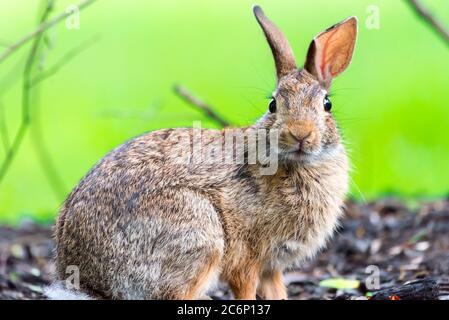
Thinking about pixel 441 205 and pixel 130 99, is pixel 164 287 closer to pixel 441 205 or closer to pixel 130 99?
pixel 441 205

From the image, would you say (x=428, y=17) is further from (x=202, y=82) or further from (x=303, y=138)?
(x=202, y=82)

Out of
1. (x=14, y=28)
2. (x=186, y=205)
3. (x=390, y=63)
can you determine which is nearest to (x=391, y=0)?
(x=390, y=63)

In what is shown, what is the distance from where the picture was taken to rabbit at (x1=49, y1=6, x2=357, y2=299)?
6.52 m

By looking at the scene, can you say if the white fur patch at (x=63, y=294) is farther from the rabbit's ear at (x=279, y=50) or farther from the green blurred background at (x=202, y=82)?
the green blurred background at (x=202, y=82)

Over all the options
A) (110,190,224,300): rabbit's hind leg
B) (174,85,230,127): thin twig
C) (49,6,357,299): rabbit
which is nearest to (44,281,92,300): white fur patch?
(49,6,357,299): rabbit

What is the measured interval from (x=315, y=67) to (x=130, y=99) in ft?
22.7

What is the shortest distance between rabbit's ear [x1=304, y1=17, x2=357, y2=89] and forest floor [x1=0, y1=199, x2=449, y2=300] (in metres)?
1.83

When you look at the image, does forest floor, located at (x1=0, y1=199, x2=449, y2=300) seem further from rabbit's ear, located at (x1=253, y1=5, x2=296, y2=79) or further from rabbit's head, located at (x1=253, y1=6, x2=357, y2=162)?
rabbit's ear, located at (x1=253, y1=5, x2=296, y2=79)

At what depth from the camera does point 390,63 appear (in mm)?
13695

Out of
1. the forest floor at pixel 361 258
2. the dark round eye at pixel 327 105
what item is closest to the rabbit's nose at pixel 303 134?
the dark round eye at pixel 327 105

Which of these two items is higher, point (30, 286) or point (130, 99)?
point (130, 99)

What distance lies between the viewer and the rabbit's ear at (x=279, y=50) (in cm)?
712
